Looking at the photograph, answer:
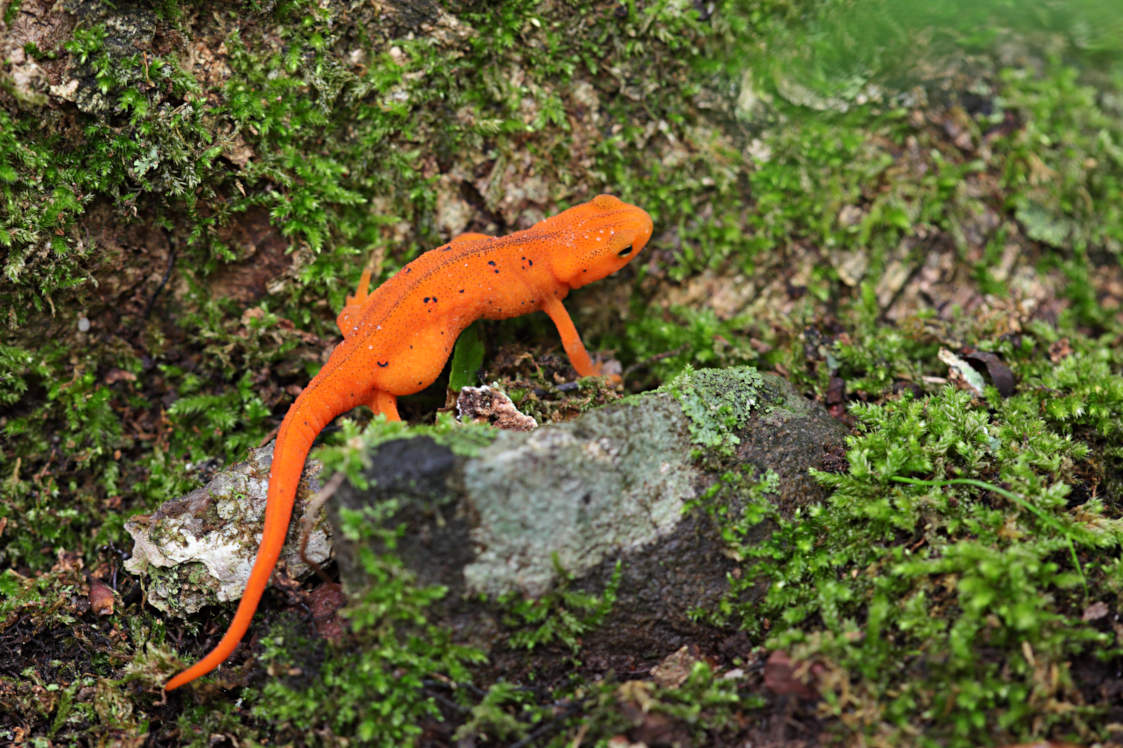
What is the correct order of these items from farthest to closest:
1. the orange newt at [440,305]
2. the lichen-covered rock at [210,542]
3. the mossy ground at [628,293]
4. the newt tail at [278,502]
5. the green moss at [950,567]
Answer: the orange newt at [440,305] → the lichen-covered rock at [210,542] → the newt tail at [278,502] → the mossy ground at [628,293] → the green moss at [950,567]

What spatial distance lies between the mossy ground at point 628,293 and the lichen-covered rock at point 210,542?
0.58ft

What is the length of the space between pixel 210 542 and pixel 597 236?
7.06 feet

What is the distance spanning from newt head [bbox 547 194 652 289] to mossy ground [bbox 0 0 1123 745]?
0.35 m

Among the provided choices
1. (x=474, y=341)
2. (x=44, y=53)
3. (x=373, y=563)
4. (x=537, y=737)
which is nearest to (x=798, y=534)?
(x=537, y=737)

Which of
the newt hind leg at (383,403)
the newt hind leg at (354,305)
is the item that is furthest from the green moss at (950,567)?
the newt hind leg at (354,305)

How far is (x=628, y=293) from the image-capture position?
407 cm

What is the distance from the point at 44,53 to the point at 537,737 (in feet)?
10.7

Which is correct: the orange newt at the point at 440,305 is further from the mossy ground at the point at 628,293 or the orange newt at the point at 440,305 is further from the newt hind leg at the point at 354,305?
the mossy ground at the point at 628,293

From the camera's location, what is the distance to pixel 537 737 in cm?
229

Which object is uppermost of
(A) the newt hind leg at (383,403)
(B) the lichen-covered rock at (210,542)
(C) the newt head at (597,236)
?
(C) the newt head at (597,236)

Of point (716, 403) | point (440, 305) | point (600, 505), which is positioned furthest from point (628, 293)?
point (600, 505)

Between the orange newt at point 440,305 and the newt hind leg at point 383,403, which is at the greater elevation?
the orange newt at point 440,305

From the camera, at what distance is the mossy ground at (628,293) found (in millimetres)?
2332

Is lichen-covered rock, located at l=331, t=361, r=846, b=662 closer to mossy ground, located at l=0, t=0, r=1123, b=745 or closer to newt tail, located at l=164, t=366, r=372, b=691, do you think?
mossy ground, located at l=0, t=0, r=1123, b=745
